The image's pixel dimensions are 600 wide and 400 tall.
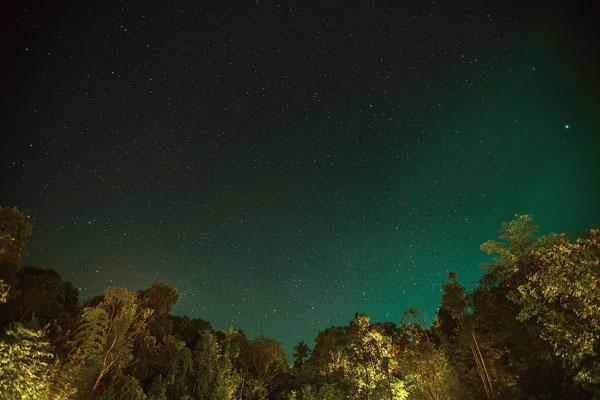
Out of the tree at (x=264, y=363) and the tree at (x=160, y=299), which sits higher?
the tree at (x=160, y=299)

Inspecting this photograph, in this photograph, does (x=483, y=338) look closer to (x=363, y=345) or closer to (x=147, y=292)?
(x=363, y=345)

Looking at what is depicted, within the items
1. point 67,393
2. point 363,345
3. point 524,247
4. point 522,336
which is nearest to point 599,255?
point 524,247

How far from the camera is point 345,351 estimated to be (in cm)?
2486

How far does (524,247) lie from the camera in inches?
753

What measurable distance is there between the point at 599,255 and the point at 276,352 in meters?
21.8

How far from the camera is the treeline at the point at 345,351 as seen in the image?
11.6m

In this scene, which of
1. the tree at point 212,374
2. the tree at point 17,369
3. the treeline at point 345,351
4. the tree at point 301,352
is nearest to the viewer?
the tree at point 17,369

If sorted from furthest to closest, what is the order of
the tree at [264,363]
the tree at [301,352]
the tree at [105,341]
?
the tree at [301,352]
the tree at [264,363]
the tree at [105,341]

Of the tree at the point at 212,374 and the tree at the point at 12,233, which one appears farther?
the tree at the point at 212,374

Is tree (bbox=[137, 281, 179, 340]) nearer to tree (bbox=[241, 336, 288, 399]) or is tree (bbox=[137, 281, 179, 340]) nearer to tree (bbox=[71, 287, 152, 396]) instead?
tree (bbox=[241, 336, 288, 399])

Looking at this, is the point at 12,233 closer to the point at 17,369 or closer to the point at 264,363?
the point at 17,369

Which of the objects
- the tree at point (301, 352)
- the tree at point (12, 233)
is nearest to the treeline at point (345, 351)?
the tree at point (12, 233)

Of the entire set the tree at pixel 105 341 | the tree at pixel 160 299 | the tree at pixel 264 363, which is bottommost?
the tree at pixel 105 341

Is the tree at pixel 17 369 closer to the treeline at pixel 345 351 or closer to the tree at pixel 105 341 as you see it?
the treeline at pixel 345 351
